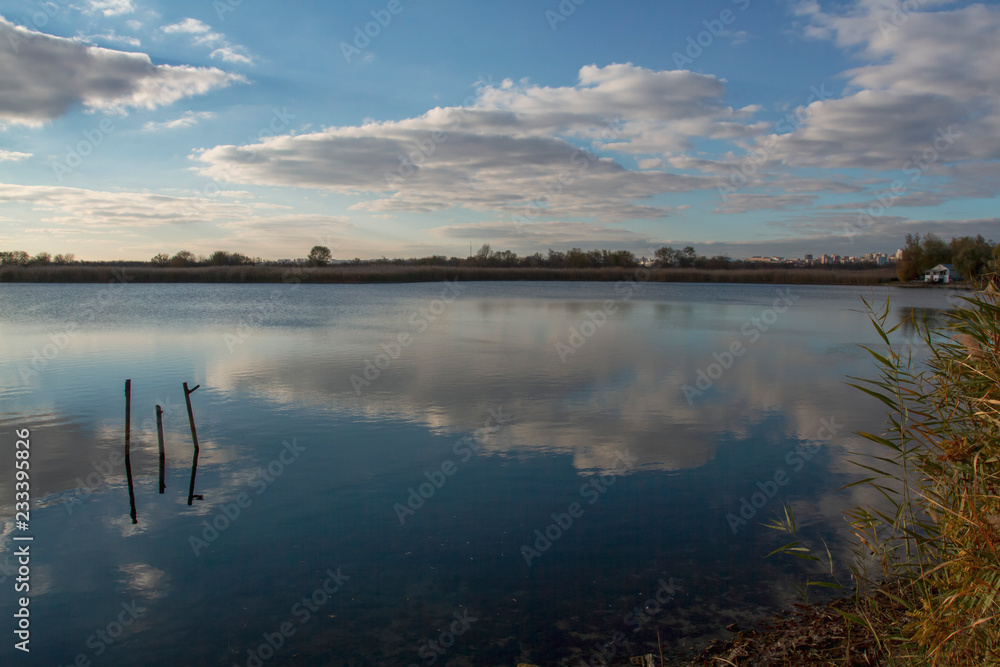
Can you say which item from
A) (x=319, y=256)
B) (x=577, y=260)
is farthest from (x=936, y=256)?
(x=319, y=256)

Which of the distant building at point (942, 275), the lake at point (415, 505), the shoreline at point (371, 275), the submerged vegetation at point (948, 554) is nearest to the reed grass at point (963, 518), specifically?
the submerged vegetation at point (948, 554)

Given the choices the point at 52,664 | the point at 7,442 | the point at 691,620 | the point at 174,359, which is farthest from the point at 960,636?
the point at 174,359

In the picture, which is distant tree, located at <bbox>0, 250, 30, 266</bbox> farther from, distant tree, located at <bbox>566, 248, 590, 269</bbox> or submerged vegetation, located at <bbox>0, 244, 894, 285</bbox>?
distant tree, located at <bbox>566, 248, 590, 269</bbox>

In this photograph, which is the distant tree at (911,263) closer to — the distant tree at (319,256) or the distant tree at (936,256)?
the distant tree at (936,256)

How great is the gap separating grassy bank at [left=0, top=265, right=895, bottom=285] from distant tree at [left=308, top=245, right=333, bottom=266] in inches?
392

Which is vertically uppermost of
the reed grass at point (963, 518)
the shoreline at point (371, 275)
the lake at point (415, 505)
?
the shoreline at point (371, 275)

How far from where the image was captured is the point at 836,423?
29.1ft

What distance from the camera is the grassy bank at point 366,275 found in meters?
53.2

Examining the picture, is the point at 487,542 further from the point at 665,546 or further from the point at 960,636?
the point at 960,636

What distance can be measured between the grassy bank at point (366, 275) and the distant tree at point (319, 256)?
996 centimetres

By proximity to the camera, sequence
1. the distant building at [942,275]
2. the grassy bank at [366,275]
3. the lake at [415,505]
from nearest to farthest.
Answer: the lake at [415,505] → the grassy bank at [366,275] → the distant building at [942,275]

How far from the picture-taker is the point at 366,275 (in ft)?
190

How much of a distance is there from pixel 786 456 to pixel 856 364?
7976 mm

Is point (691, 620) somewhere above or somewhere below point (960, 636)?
below
